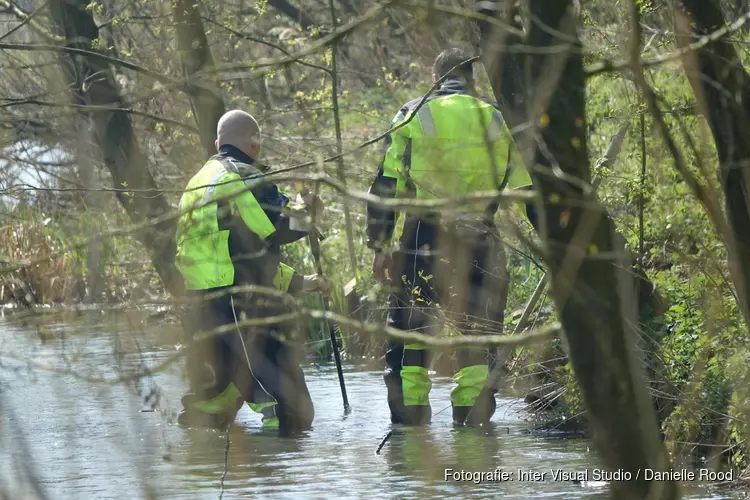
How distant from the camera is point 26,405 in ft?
33.9

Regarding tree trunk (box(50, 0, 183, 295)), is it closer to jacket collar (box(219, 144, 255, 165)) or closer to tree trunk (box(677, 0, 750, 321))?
jacket collar (box(219, 144, 255, 165))

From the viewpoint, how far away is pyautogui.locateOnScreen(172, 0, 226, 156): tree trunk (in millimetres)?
10177

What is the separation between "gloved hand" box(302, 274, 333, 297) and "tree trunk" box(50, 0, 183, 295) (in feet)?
7.94

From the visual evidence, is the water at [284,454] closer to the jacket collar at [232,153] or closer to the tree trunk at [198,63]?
the jacket collar at [232,153]

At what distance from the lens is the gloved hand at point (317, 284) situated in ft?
28.9

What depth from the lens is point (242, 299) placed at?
8.84m

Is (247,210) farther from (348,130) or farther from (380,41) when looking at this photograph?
(380,41)

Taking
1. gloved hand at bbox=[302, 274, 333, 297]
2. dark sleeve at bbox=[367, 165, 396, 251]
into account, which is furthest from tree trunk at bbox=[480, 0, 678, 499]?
gloved hand at bbox=[302, 274, 333, 297]

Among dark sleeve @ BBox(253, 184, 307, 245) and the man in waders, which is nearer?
the man in waders

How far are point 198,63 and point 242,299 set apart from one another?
2453 millimetres

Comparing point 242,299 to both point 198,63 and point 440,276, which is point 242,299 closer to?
point 440,276

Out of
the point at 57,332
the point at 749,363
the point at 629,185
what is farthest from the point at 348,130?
the point at 57,332

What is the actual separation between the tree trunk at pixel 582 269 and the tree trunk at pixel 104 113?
799 centimetres

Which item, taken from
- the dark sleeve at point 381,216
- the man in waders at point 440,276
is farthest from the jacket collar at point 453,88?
the dark sleeve at point 381,216
